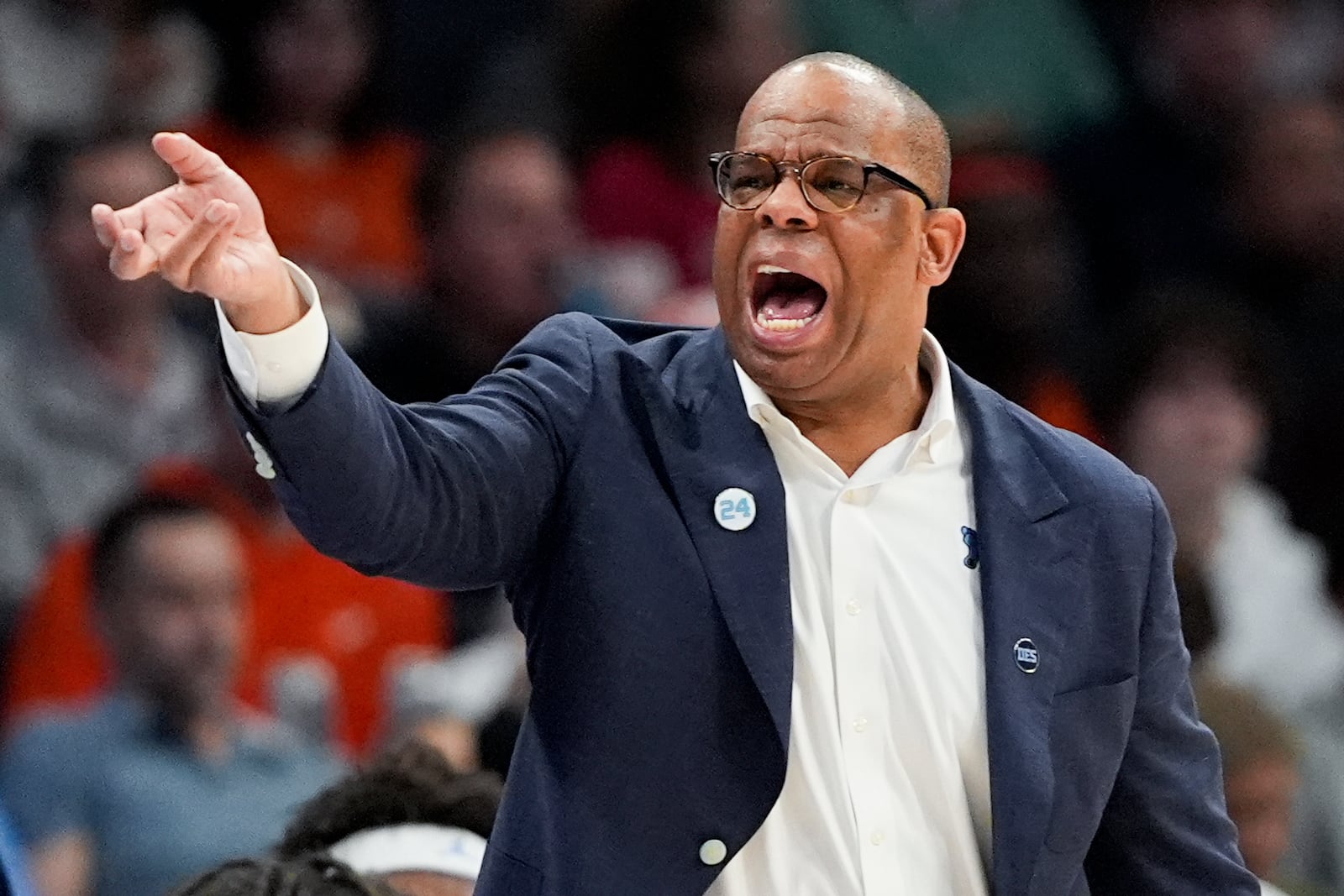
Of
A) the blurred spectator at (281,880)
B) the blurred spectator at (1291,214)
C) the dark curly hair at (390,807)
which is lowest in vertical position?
the dark curly hair at (390,807)

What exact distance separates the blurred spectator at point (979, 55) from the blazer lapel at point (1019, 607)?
3.79 meters

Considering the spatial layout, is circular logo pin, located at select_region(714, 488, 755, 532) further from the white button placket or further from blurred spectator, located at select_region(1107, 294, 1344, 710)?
blurred spectator, located at select_region(1107, 294, 1344, 710)

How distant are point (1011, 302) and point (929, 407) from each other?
10.9 ft

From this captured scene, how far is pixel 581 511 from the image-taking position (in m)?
2.40

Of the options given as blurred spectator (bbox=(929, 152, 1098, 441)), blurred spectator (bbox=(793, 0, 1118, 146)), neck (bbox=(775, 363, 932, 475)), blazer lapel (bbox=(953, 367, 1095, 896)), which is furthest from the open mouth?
blurred spectator (bbox=(793, 0, 1118, 146))

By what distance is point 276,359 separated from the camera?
206 centimetres

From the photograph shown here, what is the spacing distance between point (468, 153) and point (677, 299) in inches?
26.9

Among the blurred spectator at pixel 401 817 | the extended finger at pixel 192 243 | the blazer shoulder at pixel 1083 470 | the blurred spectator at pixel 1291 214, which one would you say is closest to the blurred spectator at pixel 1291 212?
the blurred spectator at pixel 1291 214

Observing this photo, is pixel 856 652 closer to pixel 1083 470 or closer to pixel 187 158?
pixel 1083 470

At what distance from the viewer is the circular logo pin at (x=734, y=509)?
7.97ft

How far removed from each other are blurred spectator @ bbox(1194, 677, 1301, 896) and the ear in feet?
7.38

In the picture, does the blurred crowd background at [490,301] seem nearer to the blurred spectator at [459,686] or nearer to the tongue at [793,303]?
the blurred spectator at [459,686]

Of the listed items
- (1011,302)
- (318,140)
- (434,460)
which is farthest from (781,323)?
(318,140)

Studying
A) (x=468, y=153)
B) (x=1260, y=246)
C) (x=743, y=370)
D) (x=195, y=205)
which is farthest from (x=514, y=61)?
(x=195, y=205)
